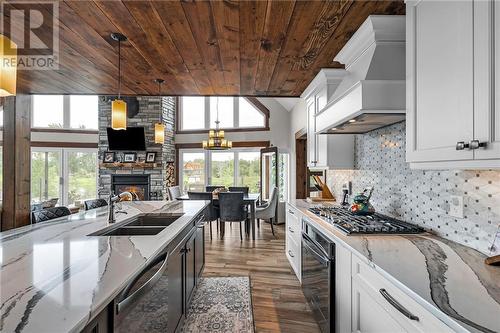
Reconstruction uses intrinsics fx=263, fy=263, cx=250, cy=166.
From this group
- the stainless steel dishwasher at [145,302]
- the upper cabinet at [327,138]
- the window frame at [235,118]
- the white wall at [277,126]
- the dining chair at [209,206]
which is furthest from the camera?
the window frame at [235,118]

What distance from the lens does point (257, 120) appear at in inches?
293

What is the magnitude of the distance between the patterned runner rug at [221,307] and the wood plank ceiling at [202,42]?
2391 millimetres

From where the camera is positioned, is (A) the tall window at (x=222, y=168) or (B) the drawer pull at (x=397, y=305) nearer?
(B) the drawer pull at (x=397, y=305)

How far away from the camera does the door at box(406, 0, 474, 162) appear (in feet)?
3.59

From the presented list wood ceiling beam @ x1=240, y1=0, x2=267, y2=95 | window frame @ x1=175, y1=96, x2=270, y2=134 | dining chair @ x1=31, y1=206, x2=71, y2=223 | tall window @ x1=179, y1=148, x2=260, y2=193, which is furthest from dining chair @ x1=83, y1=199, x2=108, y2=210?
window frame @ x1=175, y1=96, x2=270, y2=134

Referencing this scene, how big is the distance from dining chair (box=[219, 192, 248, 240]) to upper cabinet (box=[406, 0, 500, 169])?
370cm

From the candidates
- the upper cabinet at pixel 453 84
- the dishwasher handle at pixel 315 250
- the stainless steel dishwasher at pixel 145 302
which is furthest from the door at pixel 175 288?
the upper cabinet at pixel 453 84

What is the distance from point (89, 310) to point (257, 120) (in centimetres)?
692

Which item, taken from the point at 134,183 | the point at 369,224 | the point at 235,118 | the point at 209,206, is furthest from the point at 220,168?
the point at 369,224

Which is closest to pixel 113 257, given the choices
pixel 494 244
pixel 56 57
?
pixel 494 244

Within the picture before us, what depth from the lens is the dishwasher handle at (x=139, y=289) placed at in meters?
1.02

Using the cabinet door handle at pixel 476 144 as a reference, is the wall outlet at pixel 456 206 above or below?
below

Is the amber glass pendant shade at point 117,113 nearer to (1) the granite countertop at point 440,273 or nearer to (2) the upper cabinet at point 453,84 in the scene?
(1) the granite countertop at point 440,273

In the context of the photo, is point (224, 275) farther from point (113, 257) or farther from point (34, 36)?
point (34, 36)
